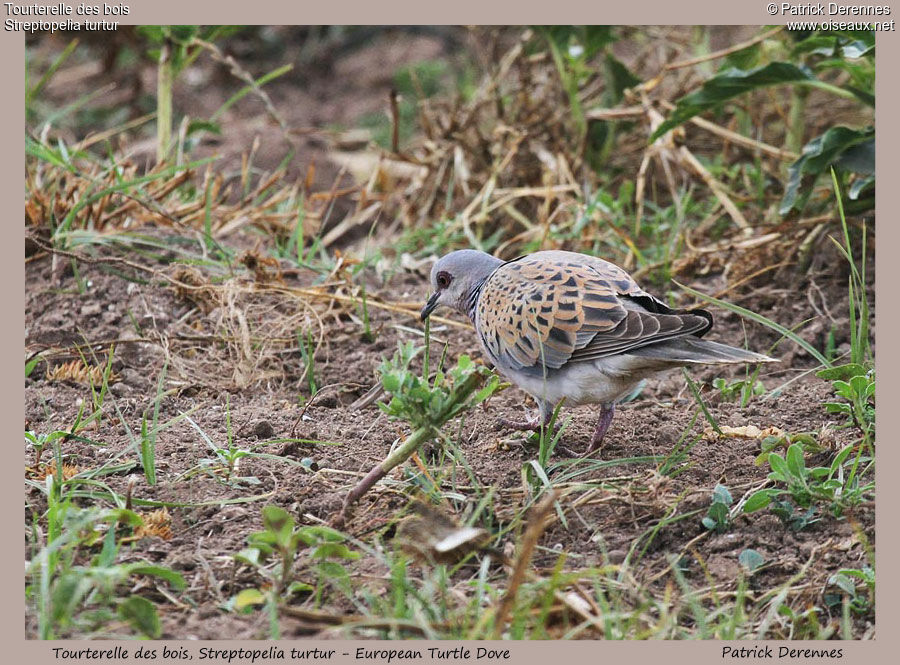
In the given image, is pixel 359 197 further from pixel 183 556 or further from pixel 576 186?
pixel 183 556

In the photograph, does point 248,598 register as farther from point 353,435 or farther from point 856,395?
point 856,395

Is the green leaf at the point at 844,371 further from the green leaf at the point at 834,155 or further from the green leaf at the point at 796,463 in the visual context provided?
the green leaf at the point at 834,155

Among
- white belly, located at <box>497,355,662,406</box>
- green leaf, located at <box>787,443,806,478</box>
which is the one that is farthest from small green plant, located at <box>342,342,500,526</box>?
green leaf, located at <box>787,443,806,478</box>

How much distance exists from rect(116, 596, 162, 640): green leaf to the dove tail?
1.99 meters

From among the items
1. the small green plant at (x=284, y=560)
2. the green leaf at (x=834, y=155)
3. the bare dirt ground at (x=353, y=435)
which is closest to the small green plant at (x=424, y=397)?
the bare dirt ground at (x=353, y=435)

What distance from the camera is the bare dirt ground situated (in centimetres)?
316

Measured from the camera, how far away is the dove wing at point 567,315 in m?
3.70

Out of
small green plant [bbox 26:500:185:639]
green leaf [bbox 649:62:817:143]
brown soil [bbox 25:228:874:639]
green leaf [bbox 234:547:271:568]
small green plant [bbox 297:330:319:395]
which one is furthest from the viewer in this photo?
green leaf [bbox 649:62:817:143]

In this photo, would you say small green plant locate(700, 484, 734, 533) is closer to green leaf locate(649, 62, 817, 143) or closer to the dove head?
the dove head

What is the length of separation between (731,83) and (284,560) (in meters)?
3.77

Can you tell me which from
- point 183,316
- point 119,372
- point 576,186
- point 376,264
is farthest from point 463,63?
point 119,372

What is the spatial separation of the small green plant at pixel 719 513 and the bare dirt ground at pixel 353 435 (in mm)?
36

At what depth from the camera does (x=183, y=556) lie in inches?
123

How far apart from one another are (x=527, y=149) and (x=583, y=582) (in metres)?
4.35
